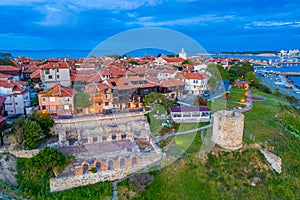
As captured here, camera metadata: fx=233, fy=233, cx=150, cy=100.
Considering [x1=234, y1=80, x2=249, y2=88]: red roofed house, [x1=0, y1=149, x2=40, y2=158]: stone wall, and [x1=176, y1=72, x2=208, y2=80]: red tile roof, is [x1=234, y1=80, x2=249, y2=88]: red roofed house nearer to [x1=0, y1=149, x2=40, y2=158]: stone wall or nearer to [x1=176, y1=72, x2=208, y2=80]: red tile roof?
[x1=176, y1=72, x2=208, y2=80]: red tile roof

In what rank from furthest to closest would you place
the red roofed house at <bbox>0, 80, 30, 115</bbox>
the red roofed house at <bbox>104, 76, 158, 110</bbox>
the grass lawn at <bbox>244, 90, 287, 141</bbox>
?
the red roofed house at <bbox>104, 76, 158, 110</bbox> → the red roofed house at <bbox>0, 80, 30, 115</bbox> → the grass lawn at <bbox>244, 90, 287, 141</bbox>

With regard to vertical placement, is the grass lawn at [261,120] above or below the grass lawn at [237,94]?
below

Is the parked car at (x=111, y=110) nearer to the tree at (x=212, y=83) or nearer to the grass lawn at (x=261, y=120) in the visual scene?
the grass lawn at (x=261, y=120)

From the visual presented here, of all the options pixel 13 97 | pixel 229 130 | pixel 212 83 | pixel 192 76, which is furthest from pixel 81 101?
pixel 212 83

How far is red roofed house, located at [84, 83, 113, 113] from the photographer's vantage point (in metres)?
30.0

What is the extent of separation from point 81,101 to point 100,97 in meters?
2.78

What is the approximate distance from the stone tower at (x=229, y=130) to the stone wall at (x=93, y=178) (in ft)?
20.7

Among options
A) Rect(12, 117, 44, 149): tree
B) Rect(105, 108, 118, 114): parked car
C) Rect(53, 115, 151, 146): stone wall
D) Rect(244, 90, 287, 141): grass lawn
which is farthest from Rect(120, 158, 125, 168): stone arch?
Rect(244, 90, 287, 141): grass lawn

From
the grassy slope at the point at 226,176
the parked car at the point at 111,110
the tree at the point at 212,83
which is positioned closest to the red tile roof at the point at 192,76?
the tree at the point at 212,83

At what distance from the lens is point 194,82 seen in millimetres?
40500

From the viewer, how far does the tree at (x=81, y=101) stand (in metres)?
28.4

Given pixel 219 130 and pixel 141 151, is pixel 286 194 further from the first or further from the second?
pixel 141 151

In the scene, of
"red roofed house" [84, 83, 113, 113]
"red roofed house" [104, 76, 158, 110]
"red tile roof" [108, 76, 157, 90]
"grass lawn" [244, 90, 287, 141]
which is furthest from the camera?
"red tile roof" [108, 76, 157, 90]

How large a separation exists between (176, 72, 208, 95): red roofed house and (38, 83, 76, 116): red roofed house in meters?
20.2
